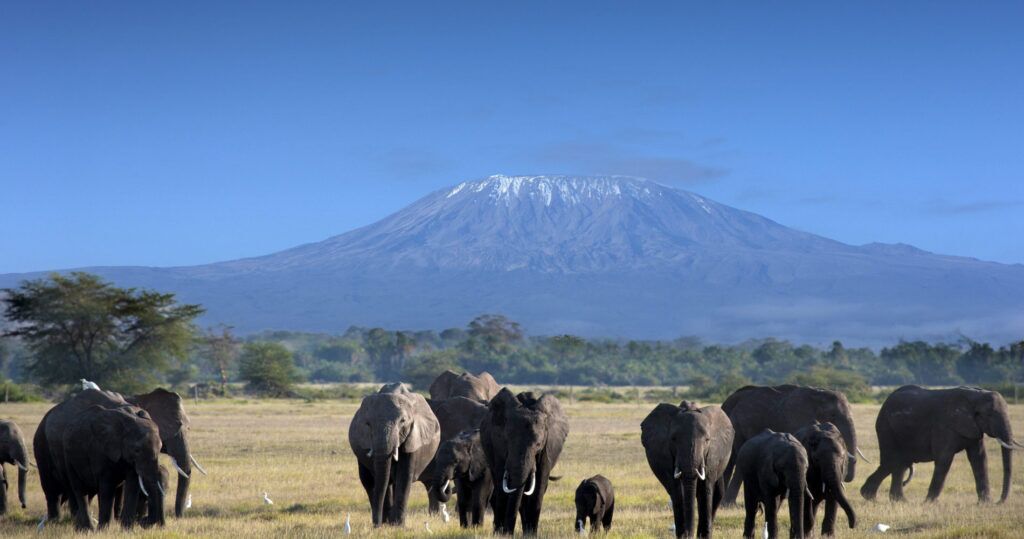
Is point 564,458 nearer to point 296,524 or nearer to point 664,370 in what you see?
point 296,524

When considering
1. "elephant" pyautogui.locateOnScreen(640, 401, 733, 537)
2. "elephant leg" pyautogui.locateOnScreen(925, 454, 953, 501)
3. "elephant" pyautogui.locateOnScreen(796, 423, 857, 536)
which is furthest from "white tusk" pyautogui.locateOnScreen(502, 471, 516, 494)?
"elephant leg" pyautogui.locateOnScreen(925, 454, 953, 501)

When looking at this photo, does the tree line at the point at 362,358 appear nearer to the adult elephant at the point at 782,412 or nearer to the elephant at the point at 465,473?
the adult elephant at the point at 782,412

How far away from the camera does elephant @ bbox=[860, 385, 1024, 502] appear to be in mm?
23141

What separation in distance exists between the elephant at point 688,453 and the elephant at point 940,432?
7.42 m

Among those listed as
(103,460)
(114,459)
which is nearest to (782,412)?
(114,459)

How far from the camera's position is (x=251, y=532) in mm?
17875

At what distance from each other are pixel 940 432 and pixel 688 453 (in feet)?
30.4

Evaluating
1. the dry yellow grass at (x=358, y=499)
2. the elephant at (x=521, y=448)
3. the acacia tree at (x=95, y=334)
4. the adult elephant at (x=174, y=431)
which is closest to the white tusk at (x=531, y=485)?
the elephant at (x=521, y=448)

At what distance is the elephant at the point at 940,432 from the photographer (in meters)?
23.1

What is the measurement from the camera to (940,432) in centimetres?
2345

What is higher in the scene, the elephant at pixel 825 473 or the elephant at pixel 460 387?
the elephant at pixel 460 387

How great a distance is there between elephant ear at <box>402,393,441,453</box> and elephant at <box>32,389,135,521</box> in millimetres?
3956

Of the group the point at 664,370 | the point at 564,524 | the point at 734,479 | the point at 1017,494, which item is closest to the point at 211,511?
the point at 564,524

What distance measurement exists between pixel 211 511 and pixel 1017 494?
1509 cm
